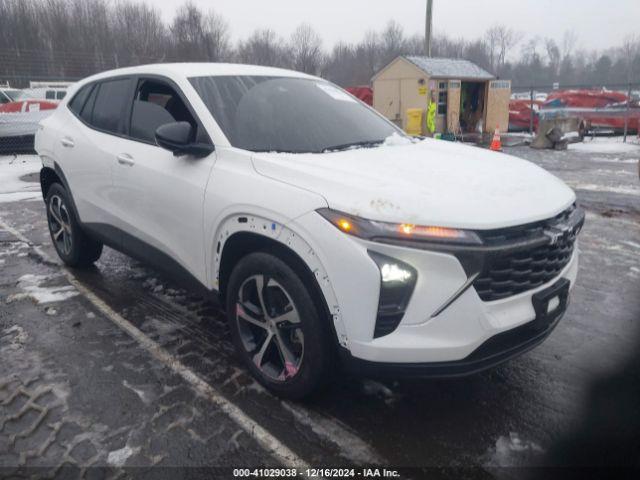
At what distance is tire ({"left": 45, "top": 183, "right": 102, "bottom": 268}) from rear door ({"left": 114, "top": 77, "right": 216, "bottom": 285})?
3.65ft

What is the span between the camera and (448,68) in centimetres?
1972

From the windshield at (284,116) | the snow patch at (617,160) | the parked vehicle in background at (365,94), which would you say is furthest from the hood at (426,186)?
the parked vehicle in background at (365,94)

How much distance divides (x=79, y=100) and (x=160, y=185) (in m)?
1.98

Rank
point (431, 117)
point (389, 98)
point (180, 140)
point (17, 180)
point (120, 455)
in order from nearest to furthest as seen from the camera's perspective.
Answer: point (120, 455)
point (180, 140)
point (17, 180)
point (431, 117)
point (389, 98)

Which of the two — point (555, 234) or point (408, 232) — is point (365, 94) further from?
point (408, 232)

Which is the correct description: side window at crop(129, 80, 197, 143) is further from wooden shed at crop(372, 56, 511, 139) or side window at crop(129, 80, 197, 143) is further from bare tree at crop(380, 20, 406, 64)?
bare tree at crop(380, 20, 406, 64)

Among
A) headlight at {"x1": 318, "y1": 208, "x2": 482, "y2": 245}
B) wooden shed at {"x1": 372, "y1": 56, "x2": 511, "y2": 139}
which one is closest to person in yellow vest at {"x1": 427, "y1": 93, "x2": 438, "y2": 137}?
wooden shed at {"x1": 372, "y1": 56, "x2": 511, "y2": 139}

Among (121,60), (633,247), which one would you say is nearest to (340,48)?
(121,60)

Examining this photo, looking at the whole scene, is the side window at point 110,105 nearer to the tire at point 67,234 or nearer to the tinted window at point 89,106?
the tinted window at point 89,106

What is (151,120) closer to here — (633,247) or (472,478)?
(472,478)

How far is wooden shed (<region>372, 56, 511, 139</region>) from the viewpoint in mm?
18609

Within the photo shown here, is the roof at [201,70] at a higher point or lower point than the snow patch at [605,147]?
higher

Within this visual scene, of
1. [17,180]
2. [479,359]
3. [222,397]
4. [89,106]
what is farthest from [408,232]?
[17,180]

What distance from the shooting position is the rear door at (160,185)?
3143 mm
